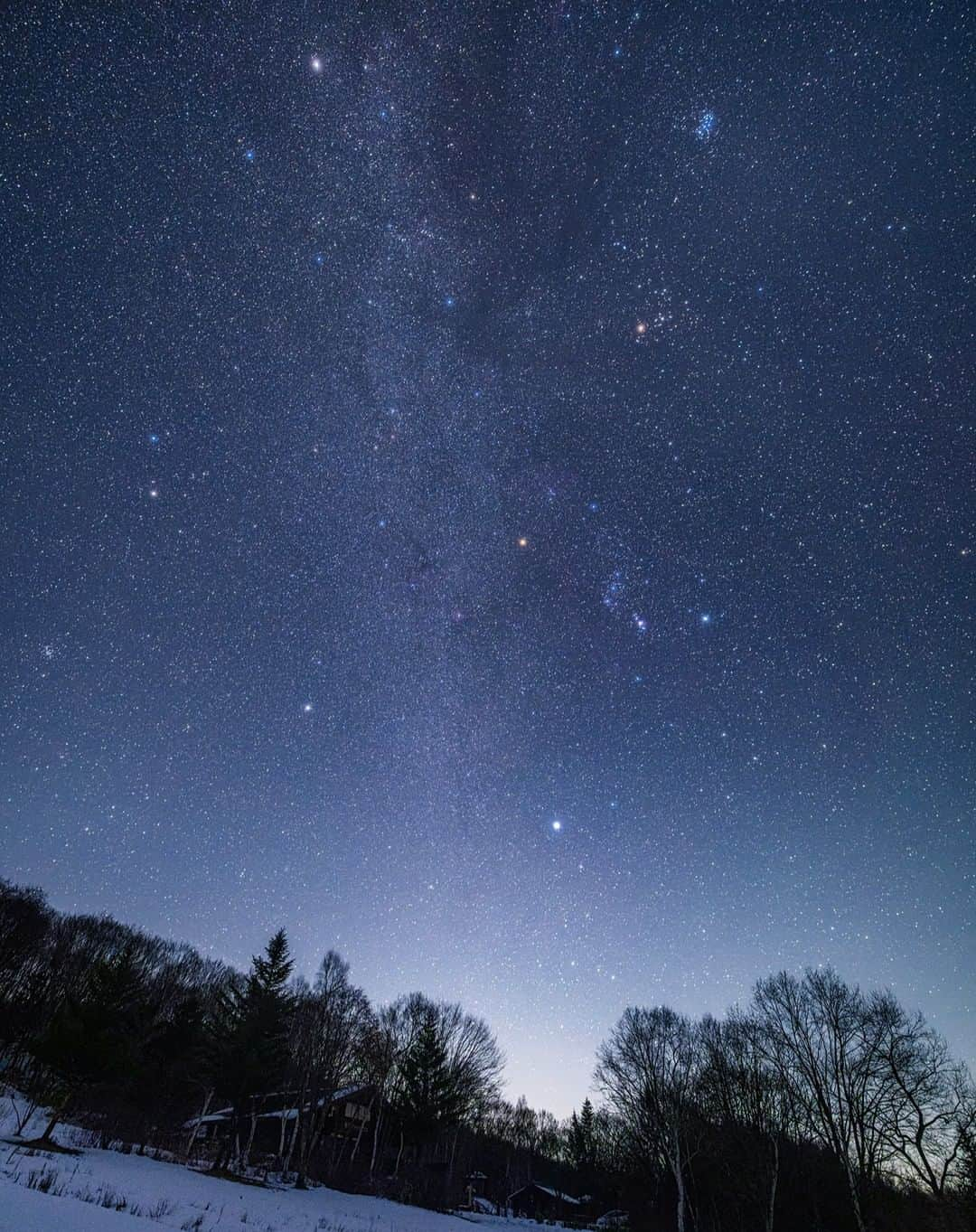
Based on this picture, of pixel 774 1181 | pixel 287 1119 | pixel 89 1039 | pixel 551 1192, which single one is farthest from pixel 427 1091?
pixel 551 1192

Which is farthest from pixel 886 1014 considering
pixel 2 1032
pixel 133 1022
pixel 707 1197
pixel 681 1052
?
pixel 2 1032

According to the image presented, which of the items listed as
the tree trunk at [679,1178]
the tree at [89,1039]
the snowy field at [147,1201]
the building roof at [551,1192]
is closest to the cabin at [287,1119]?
the snowy field at [147,1201]

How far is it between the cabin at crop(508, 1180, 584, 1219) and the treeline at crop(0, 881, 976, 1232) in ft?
21.1

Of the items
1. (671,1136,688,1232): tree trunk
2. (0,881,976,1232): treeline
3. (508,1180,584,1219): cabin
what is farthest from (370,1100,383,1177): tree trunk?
(508,1180,584,1219): cabin

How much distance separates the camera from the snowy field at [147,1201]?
29.8 feet

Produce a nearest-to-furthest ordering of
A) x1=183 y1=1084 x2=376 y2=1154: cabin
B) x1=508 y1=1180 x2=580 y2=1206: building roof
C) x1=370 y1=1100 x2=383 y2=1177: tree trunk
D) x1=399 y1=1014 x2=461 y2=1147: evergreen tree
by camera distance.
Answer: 1. x1=370 y1=1100 x2=383 y2=1177: tree trunk
2. x1=183 y1=1084 x2=376 y2=1154: cabin
3. x1=399 y1=1014 x2=461 y2=1147: evergreen tree
4. x1=508 y1=1180 x2=580 y2=1206: building roof

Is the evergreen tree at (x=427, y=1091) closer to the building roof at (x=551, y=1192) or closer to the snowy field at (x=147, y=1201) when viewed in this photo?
the snowy field at (x=147, y=1201)

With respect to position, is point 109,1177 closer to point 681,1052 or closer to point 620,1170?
point 681,1052

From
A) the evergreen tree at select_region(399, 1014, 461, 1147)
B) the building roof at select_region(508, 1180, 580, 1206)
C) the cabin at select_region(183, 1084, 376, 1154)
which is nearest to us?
the cabin at select_region(183, 1084, 376, 1154)

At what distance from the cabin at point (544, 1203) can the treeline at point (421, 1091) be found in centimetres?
642

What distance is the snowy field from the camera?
9.09 m

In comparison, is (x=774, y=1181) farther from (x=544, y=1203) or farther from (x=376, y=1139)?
(x=544, y=1203)

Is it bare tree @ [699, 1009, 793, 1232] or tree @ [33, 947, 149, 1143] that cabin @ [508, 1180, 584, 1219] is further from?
tree @ [33, 947, 149, 1143]

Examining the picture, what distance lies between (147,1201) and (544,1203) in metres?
68.4
